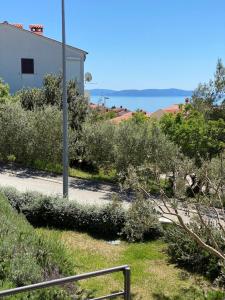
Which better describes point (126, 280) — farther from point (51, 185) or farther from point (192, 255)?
point (51, 185)

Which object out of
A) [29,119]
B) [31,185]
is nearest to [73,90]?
[29,119]

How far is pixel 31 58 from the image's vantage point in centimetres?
4291

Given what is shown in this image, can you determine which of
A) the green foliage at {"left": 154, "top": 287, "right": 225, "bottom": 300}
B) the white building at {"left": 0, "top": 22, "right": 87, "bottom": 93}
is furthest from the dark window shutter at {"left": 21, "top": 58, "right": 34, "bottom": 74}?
the green foliage at {"left": 154, "top": 287, "right": 225, "bottom": 300}

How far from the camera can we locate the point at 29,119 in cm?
2842

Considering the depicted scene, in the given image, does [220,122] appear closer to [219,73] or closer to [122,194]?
[122,194]

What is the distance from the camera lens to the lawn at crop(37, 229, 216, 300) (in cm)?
1133

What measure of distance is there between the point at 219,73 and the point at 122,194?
3134 cm

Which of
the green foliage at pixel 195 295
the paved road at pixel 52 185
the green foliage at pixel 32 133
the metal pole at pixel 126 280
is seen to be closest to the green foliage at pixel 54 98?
the green foliage at pixel 32 133

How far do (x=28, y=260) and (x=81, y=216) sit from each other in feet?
28.4

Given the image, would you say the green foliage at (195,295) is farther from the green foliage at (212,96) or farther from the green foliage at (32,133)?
the green foliage at (212,96)

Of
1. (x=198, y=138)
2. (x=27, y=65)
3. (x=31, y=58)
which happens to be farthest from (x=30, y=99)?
(x=198, y=138)

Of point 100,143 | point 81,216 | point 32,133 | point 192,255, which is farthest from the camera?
point 32,133

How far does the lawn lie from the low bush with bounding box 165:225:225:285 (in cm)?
29

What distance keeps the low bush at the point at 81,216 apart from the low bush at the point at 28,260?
540 centimetres
